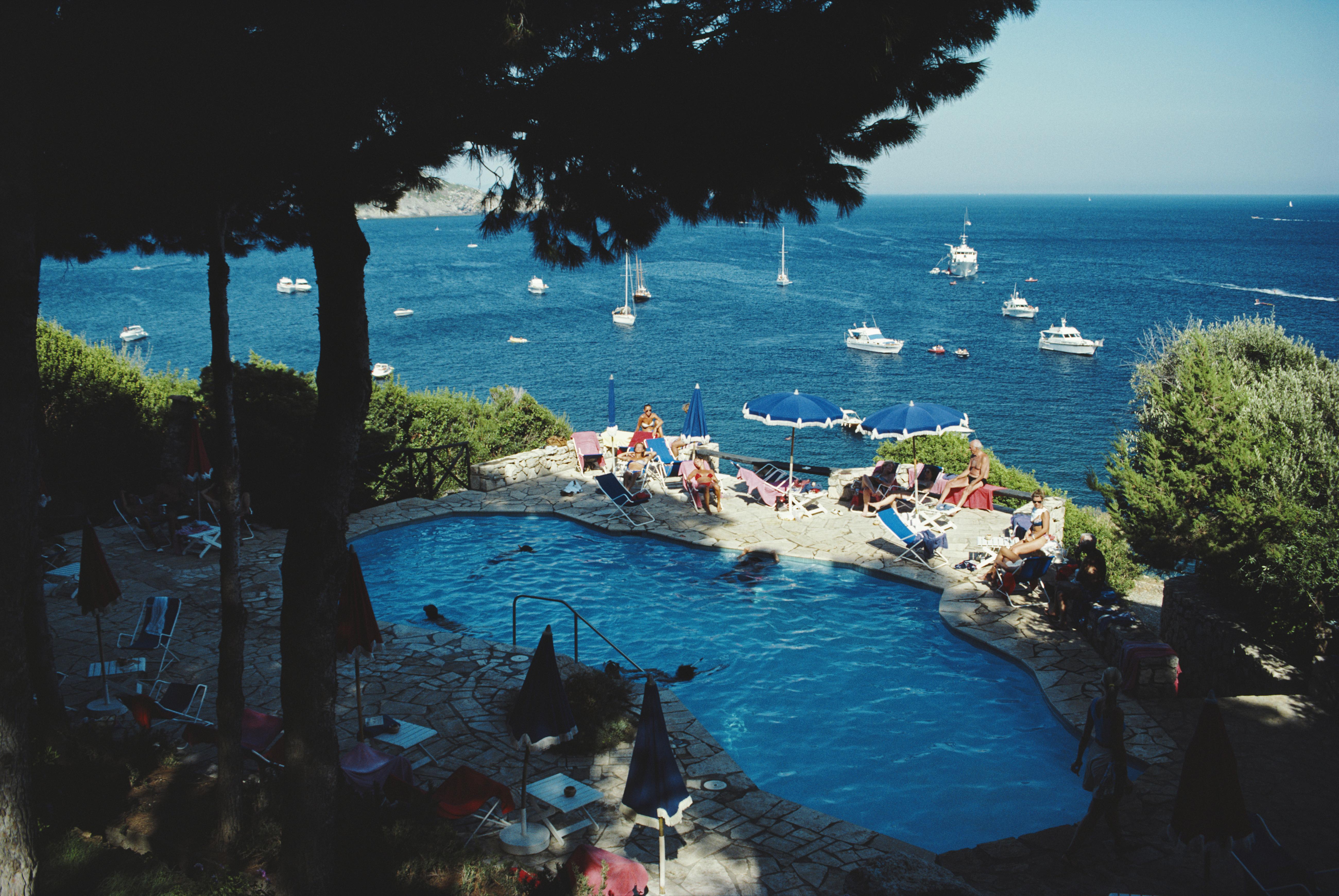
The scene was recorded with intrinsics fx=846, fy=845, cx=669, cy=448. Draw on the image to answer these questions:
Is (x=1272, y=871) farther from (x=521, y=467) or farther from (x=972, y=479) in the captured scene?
(x=521, y=467)

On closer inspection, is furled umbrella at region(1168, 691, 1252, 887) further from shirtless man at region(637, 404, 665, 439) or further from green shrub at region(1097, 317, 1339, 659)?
shirtless man at region(637, 404, 665, 439)

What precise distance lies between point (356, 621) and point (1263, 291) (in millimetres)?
111662

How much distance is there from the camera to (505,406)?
2000 cm

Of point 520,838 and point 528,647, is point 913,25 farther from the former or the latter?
point 528,647

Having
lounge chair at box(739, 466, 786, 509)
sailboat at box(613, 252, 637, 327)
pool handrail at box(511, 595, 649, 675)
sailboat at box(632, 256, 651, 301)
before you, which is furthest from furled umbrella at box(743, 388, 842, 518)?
sailboat at box(632, 256, 651, 301)

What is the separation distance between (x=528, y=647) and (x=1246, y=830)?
7.60 metres

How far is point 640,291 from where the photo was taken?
3467 inches

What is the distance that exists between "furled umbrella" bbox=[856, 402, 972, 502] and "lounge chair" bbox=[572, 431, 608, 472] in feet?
17.8

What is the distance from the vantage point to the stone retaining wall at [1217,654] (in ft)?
28.8

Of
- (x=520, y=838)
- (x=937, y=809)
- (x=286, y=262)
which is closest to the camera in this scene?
(x=520, y=838)

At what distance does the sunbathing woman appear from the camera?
15.3 m

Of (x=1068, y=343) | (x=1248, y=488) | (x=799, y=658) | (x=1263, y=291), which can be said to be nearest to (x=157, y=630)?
(x=799, y=658)

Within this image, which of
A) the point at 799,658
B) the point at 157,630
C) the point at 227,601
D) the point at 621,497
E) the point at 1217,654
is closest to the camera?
the point at 227,601

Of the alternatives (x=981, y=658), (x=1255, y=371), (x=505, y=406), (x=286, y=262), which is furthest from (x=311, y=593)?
(x=286, y=262)
